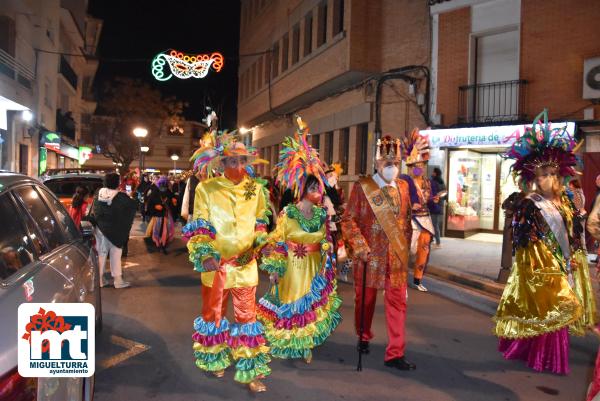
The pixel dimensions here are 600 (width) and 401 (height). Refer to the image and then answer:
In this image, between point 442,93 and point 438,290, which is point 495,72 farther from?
point 438,290

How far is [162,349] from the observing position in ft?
17.0

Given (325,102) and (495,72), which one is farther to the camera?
(325,102)

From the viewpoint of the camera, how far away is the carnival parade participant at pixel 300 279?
482 cm

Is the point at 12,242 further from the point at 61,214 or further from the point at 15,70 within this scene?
the point at 15,70

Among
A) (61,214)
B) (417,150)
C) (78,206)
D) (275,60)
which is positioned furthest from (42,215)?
(275,60)

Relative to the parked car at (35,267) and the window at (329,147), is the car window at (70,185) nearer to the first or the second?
the parked car at (35,267)

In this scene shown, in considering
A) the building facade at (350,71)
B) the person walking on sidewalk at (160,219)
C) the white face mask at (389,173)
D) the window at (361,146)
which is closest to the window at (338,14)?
the building facade at (350,71)

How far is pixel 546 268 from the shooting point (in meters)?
4.77

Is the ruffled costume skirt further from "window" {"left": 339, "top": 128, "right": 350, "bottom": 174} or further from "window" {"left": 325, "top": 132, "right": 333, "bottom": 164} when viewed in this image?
"window" {"left": 325, "top": 132, "right": 333, "bottom": 164}

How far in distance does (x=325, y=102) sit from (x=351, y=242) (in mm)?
16933

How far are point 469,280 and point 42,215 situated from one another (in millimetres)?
6908

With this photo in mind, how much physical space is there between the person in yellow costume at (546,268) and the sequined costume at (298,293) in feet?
5.87

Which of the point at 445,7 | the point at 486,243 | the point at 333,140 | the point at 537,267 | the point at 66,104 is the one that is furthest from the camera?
the point at 66,104

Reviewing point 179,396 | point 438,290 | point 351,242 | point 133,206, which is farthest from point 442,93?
point 179,396
